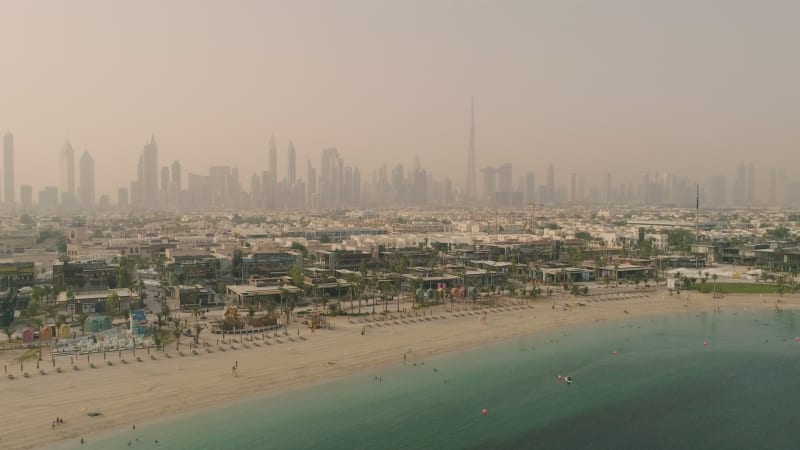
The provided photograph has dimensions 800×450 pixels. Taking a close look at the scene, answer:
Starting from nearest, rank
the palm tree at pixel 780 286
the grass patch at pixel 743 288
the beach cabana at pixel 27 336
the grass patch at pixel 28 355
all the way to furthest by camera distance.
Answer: the grass patch at pixel 28 355 < the beach cabana at pixel 27 336 < the palm tree at pixel 780 286 < the grass patch at pixel 743 288

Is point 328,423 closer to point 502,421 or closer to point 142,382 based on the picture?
point 502,421

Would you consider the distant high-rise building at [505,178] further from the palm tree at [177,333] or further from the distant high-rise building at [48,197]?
the palm tree at [177,333]

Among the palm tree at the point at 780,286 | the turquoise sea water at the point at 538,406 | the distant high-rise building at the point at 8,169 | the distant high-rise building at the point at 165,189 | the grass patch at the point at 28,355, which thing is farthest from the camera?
the distant high-rise building at the point at 165,189

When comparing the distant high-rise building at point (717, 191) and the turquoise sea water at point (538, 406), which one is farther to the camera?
the distant high-rise building at point (717, 191)

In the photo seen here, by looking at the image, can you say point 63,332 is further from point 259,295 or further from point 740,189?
point 740,189

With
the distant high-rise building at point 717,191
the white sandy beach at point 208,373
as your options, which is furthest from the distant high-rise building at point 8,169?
A: the distant high-rise building at point 717,191

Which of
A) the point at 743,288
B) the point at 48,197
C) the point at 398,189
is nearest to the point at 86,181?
the point at 48,197
